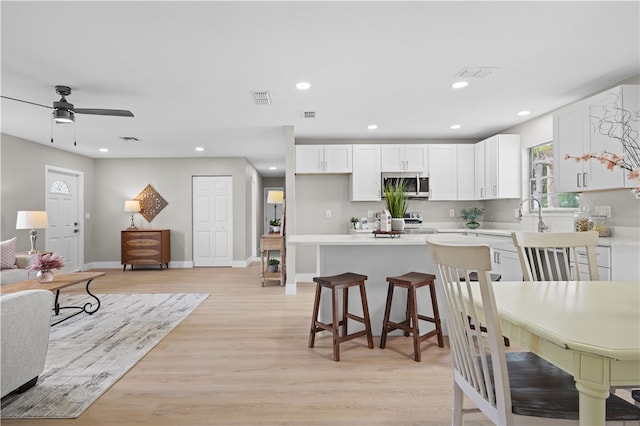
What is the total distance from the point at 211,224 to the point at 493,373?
7480 millimetres

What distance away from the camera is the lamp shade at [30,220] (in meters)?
5.26

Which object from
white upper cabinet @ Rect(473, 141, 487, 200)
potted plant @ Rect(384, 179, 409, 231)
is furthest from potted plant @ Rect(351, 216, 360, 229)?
potted plant @ Rect(384, 179, 409, 231)

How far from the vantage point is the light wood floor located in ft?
6.69

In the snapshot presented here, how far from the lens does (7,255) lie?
15.7 ft

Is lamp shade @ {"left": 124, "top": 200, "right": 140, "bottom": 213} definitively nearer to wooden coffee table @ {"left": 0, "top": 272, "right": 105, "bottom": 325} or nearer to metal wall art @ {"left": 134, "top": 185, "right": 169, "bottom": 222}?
metal wall art @ {"left": 134, "top": 185, "right": 169, "bottom": 222}

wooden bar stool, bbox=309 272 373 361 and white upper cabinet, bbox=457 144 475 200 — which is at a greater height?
white upper cabinet, bbox=457 144 475 200

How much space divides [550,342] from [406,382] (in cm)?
160

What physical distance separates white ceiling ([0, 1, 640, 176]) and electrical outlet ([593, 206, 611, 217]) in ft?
4.01

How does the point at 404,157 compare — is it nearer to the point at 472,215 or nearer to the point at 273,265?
the point at 472,215

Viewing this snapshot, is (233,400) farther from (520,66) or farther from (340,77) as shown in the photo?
(520,66)

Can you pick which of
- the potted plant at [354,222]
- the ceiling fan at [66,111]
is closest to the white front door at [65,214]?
the ceiling fan at [66,111]

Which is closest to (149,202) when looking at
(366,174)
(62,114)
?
(62,114)

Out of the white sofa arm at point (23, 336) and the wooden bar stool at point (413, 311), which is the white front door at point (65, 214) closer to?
the white sofa arm at point (23, 336)

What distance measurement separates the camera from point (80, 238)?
7.55 m
